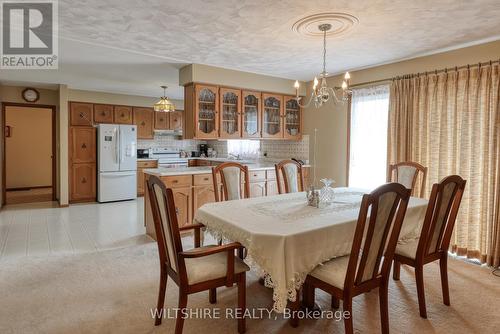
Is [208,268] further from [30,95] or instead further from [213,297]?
[30,95]

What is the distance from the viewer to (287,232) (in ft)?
5.77

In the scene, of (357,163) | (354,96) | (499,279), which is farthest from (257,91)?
(499,279)

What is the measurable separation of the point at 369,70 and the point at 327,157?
55.1 inches

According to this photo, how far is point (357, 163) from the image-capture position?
14.3 feet

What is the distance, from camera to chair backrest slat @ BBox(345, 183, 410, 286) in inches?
62.2

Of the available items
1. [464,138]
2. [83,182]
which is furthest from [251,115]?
[83,182]

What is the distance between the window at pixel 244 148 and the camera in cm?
589

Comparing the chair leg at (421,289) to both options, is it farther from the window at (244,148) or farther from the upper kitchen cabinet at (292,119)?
the window at (244,148)

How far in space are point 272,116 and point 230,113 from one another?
809 mm

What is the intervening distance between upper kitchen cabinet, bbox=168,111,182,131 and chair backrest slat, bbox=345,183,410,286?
646 cm

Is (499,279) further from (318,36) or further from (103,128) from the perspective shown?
(103,128)

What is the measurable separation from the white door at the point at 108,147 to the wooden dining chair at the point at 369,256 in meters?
5.52

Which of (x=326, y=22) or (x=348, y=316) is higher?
(x=326, y=22)

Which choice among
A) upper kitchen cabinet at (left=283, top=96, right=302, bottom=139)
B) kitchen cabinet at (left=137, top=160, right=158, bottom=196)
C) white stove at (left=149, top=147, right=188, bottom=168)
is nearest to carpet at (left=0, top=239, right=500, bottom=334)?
upper kitchen cabinet at (left=283, top=96, right=302, bottom=139)
